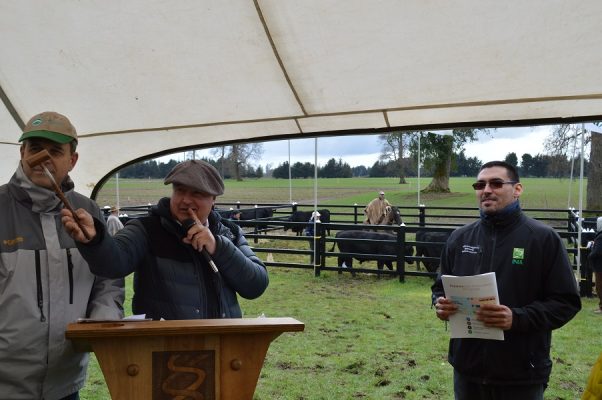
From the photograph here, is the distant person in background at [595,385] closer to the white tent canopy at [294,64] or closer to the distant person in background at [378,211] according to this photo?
the white tent canopy at [294,64]

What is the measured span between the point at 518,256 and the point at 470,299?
0.32 metres

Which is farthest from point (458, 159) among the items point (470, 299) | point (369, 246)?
point (470, 299)

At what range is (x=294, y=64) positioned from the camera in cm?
204

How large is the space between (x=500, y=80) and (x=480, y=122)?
0.40 m

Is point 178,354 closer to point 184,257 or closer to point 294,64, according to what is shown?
point 184,257

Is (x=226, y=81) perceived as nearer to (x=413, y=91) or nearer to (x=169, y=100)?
(x=169, y=100)

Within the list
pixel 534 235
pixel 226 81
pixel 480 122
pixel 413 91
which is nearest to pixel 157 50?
pixel 226 81

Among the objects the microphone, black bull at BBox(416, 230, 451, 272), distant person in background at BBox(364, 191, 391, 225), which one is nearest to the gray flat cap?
the microphone

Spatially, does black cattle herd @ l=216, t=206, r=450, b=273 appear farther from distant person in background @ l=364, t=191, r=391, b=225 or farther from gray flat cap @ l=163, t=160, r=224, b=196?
gray flat cap @ l=163, t=160, r=224, b=196

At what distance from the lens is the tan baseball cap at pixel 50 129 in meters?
1.64

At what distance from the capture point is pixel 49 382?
1.65m

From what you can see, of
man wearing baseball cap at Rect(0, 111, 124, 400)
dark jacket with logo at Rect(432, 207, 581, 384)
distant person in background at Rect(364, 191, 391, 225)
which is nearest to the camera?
man wearing baseball cap at Rect(0, 111, 124, 400)

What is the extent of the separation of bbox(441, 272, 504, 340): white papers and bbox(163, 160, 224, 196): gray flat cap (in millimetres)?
1068

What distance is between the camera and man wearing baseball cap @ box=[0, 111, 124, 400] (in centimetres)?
160
